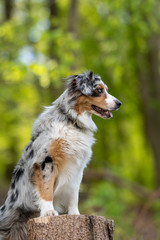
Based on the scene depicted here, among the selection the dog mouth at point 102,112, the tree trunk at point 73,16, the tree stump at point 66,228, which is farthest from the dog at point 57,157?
the tree trunk at point 73,16

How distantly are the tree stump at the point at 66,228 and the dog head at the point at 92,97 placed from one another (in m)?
1.33

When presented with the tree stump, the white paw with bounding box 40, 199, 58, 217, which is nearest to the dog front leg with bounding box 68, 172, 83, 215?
the white paw with bounding box 40, 199, 58, 217

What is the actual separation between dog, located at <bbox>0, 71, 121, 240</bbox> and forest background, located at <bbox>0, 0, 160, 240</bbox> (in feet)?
11.5

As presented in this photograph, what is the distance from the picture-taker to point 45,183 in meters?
4.76

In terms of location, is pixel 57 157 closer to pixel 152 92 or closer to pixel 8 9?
pixel 152 92

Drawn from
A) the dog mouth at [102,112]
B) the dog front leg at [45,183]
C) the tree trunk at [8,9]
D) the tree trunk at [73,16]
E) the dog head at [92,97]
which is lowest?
the dog front leg at [45,183]

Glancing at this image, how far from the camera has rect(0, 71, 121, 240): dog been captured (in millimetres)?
4793

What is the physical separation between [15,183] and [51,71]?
19.6 feet

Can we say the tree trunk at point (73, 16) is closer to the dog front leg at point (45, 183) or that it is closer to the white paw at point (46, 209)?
the dog front leg at point (45, 183)

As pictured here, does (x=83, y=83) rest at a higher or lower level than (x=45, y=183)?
higher

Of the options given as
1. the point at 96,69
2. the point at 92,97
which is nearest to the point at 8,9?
the point at 96,69

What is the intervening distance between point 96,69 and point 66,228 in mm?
9945

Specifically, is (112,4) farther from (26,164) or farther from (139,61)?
(26,164)

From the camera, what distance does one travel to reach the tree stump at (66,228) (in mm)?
4441
